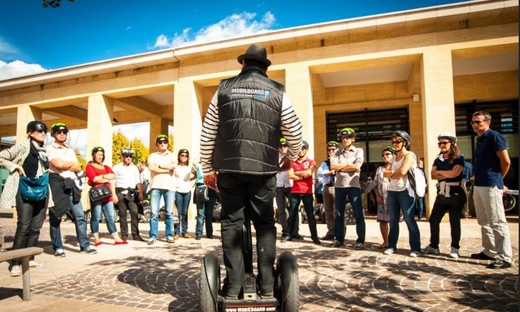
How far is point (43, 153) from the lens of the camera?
15.4 feet

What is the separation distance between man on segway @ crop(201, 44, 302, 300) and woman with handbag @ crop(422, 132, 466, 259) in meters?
3.81

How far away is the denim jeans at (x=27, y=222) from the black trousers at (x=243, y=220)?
3.34 meters

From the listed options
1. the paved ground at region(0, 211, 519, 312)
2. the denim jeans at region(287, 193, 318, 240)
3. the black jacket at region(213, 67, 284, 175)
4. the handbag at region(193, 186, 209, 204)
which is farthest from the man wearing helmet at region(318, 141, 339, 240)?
the black jacket at region(213, 67, 284, 175)

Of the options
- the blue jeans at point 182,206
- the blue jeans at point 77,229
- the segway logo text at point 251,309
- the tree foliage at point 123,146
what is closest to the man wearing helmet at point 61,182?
the blue jeans at point 77,229

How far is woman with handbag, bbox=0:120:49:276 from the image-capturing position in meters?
4.26

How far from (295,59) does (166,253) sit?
8329mm

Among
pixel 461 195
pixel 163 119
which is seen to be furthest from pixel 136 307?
pixel 163 119

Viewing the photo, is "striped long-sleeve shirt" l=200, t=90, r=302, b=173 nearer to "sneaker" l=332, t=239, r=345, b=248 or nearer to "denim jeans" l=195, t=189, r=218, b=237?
"sneaker" l=332, t=239, r=345, b=248

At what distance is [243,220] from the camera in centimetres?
262

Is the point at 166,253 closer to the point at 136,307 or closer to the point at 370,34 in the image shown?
the point at 136,307

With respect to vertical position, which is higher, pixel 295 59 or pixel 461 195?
pixel 295 59

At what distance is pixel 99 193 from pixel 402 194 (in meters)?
5.53

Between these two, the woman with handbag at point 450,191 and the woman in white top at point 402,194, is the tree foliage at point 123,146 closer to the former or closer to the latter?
the woman in white top at point 402,194

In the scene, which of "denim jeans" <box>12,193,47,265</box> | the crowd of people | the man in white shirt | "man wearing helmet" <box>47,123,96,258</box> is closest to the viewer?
the crowd of people
